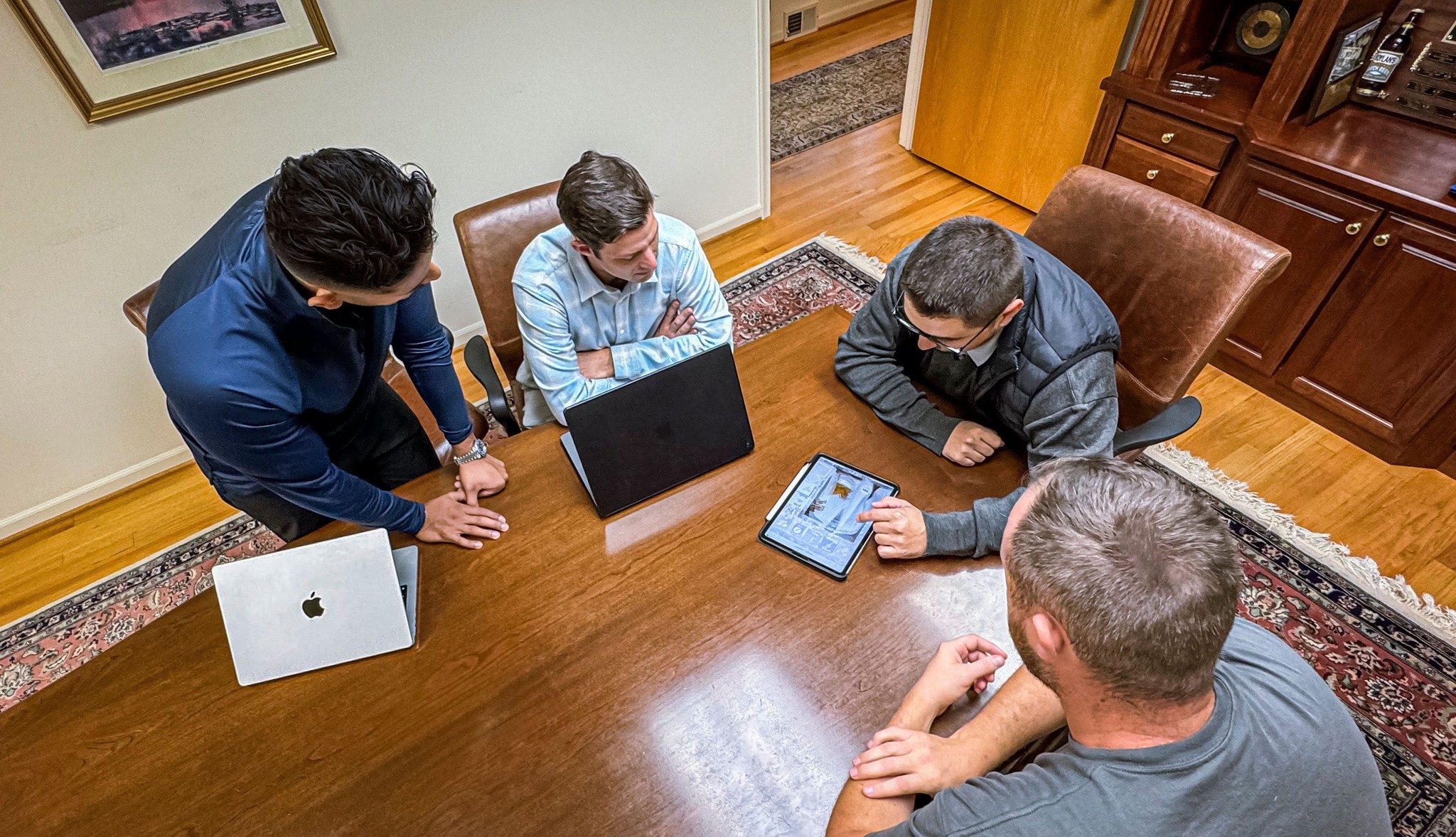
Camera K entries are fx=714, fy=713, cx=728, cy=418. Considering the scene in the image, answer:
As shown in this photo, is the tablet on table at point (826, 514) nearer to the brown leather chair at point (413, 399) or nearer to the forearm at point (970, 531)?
the forearm at point (970, 531)

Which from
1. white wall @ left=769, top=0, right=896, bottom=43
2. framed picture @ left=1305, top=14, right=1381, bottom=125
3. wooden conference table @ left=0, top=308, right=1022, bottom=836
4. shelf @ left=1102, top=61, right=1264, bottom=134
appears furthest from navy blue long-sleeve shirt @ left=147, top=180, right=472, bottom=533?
white wall @ left=769, top=0, right=896, bottom=43

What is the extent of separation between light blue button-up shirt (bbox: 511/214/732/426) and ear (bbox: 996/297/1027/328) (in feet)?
2.24

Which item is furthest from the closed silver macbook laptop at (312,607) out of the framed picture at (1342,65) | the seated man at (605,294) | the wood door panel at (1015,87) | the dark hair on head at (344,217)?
the wood door panel at (1015,87)

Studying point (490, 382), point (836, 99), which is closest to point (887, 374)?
point (490, 382)

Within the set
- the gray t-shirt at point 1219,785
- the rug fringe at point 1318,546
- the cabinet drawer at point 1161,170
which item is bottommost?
the rug fringe at point 1318,546

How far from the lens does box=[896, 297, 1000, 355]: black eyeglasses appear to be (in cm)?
135

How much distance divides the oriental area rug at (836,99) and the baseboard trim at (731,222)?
2.01 feet

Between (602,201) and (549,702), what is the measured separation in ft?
3.16

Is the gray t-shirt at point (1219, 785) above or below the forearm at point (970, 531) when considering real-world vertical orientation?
above

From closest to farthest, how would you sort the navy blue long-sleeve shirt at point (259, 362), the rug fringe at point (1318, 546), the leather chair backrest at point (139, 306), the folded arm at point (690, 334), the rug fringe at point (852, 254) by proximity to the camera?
the navy blue long-sleeve shirt at point (259, 362) → the leather chair backrest at point (139, 306) → the folded arm at point (690, 334) → the rug fringe at point (1318, 546) → the rug fringe at point (852, 254)

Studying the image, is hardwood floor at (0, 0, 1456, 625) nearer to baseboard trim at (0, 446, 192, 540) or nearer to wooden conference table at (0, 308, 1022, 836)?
baseboard trim at (0, 446, 192, 540)

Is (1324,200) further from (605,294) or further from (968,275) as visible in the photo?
(605,294)

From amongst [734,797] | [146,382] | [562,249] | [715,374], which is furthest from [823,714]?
[146,382]

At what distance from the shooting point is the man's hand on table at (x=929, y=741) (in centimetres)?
97
